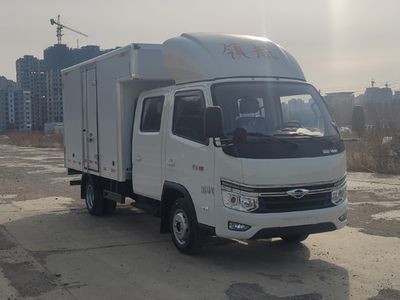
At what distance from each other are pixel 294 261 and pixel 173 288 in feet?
6.43

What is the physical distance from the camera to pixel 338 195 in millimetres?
7043

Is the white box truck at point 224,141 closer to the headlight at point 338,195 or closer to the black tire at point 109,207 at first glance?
the headlight at point 338,195

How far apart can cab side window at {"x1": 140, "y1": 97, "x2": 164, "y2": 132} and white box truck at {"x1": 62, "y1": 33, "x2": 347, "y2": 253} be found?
0.7 inches

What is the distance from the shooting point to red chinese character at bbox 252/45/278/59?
7691 mm

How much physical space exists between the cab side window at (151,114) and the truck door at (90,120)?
2.08 m

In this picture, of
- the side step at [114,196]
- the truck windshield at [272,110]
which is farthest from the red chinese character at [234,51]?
the side step at [114,196]

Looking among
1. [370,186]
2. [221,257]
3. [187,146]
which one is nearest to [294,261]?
[221,257]

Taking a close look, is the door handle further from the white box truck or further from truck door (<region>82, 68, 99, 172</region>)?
truck door (<region>82, 68, 99, 172</region>)

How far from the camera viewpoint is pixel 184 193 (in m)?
7.39

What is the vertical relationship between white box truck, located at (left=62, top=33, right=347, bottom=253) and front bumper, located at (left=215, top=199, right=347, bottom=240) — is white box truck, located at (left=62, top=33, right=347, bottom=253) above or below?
above

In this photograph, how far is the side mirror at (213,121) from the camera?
650cm

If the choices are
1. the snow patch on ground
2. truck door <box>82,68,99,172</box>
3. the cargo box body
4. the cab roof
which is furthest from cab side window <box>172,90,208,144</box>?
the snow patch on ground

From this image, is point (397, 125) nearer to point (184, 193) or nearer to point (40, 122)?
point (184, 193)

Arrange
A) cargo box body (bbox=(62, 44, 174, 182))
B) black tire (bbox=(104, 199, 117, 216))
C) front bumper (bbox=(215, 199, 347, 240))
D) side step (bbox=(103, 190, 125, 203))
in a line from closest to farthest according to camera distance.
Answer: front bumper (bbox=(215, 199, 347, 240)) → cargo box body (bbox=(62, 44, 174, 182)) → side step (bbox=(103, 190, 125, 203)) → black tire (bbox=(104, 199, 117, 216))
